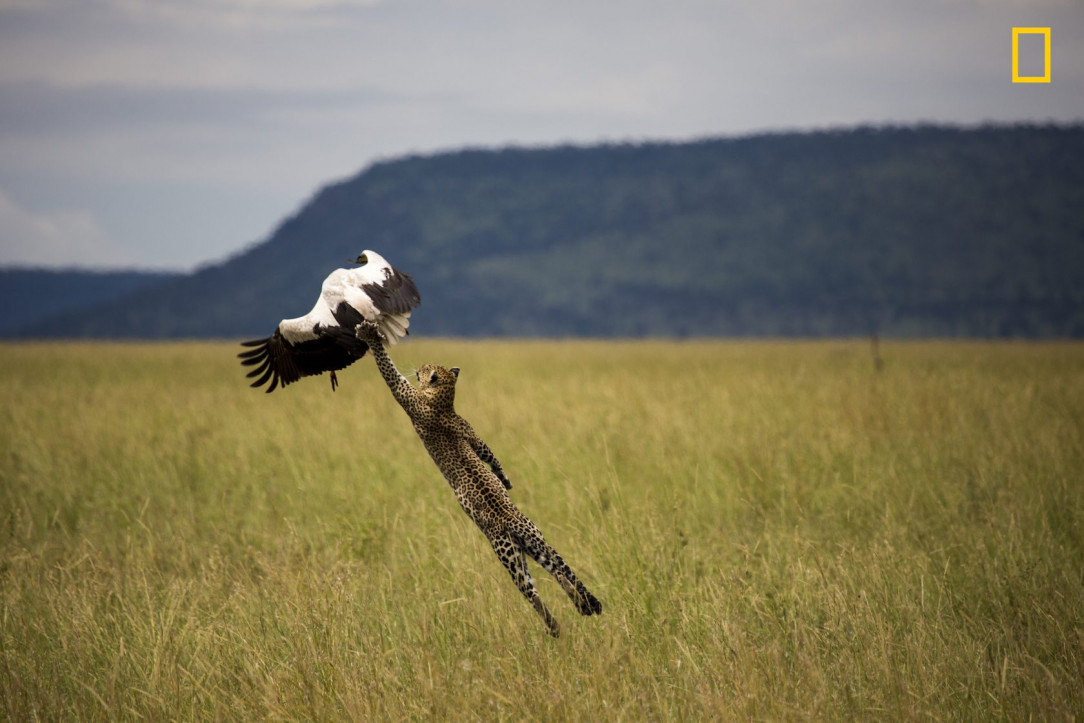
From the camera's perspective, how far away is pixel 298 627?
4.06 m

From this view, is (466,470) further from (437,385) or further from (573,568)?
(573,568)

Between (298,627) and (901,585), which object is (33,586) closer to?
(298,627)

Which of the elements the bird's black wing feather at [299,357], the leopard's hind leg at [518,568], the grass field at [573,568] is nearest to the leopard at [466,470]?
the leopard's hind leg at [518,568]

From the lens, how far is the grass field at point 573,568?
11.8 ft

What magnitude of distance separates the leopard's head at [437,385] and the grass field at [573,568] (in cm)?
126

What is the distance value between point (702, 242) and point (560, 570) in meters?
137

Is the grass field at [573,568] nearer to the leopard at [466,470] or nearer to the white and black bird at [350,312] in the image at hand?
the leopard at [466,470]

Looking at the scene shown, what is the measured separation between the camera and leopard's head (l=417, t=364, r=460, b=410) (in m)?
2.80

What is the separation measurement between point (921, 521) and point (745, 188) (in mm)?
148413

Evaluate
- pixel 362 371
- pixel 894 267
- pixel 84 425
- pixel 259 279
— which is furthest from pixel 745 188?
pixel 84 425

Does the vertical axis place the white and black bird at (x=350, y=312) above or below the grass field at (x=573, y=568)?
above

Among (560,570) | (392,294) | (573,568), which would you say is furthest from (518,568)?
(573,568)

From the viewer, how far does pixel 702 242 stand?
136 metres

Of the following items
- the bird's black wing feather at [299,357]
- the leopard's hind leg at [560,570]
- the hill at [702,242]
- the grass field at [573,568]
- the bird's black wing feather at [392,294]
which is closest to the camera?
the leopard's hind leg at [560,570]
